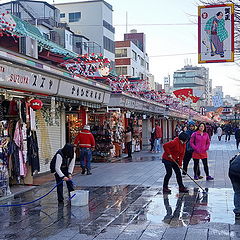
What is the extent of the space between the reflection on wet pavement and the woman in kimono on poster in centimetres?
421

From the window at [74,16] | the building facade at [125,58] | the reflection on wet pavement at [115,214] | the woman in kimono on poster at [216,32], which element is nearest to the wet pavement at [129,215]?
the reflection on wet pavement at [115,214]

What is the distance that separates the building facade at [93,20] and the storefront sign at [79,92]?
945 inches

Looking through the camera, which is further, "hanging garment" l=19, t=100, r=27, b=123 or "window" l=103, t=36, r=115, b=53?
"window" l=103, t=36, r=115, b=53

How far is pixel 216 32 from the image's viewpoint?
11.6m

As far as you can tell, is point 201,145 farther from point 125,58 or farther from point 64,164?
point 125,58

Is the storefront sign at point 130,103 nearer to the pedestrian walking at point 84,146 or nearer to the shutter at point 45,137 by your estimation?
the shutter at point 45,137

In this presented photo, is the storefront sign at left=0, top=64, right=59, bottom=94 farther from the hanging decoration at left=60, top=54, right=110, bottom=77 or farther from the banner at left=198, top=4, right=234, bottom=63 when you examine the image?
the banner at left=198, top=4, right=234, bottom=63

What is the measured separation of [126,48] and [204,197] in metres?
45.5

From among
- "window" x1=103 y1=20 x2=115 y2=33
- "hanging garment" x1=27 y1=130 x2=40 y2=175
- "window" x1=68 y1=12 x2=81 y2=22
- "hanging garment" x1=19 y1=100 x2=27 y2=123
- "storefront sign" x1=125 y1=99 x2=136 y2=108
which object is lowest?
"hanging garment" x1=27 y1=130 x2=40 y2=175

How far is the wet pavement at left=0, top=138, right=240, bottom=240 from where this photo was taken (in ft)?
21.0

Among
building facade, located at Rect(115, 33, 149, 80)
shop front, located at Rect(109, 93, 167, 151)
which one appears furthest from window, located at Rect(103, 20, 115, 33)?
shop front, located at Rect(109, 93, 167, 151)

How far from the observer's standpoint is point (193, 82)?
412 feet

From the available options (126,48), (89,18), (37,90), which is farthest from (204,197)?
(126,48)

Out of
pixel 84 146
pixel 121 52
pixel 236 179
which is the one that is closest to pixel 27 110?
pixel 84 146
